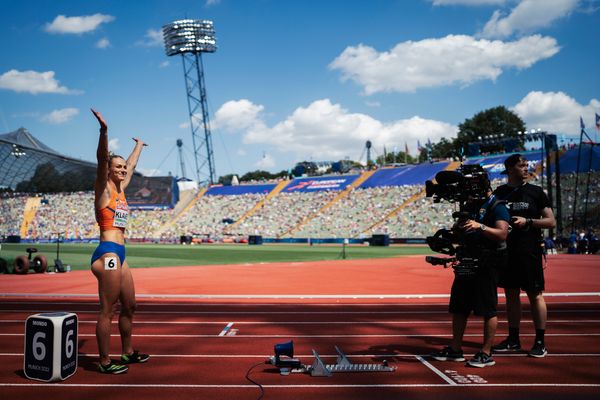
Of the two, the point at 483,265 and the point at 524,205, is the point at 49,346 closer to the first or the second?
the point at 483,265

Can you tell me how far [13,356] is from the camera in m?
6.11

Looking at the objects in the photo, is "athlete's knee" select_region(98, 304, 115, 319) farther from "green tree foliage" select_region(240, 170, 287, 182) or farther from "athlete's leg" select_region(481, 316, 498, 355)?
"green tree foliage" select_region(240, 170, 287, 182)

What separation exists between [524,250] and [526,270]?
0.24 meters

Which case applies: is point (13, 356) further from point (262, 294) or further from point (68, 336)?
point (262, 294)

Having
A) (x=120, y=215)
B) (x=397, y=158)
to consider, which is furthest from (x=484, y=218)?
(x=397, y=158)

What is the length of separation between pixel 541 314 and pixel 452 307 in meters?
1.28

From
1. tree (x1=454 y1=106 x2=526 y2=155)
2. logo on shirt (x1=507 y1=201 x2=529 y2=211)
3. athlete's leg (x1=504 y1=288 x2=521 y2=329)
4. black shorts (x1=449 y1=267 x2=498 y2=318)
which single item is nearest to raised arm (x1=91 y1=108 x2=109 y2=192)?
black shorts (x1=449 y1=267 x2=498 y2=318)

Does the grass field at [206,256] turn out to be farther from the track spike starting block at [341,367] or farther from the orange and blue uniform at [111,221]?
the track spike starting block at [341,367]

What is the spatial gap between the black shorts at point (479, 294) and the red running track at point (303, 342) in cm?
64

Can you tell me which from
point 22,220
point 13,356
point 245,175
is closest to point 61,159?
point 22,220

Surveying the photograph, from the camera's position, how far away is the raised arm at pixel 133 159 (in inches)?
233

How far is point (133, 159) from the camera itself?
6.18m

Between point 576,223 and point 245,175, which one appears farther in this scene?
point 245,175

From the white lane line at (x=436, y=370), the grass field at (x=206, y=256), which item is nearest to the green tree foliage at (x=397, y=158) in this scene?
the grass field at (x=206, y=256)
